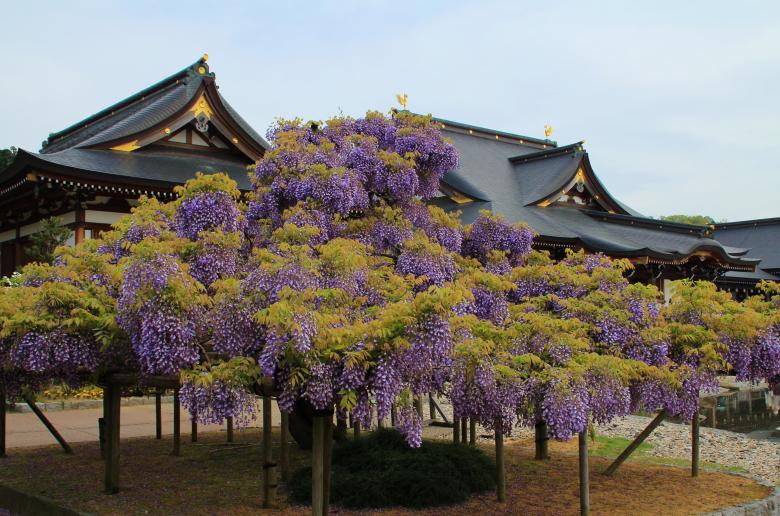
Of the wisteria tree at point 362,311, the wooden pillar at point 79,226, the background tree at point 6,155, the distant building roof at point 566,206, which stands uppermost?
the background tree at point 6,155

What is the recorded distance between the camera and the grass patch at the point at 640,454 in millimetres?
11177

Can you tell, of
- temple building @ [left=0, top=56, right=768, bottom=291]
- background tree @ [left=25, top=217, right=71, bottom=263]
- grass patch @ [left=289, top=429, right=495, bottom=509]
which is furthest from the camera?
temple building @ [left=0, top=56, right=768, bottom=291]

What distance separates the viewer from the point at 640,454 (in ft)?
40.3

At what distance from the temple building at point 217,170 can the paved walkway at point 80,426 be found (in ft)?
13.1

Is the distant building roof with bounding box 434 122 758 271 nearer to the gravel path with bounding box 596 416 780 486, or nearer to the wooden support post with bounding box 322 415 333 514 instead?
the gravel path with bounding box 596 416 780 486

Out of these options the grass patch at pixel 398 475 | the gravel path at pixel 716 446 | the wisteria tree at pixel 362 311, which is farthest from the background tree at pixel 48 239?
the gravel path at pixel 716 446

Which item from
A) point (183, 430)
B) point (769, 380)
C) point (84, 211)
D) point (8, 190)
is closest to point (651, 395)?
point (769, 380)

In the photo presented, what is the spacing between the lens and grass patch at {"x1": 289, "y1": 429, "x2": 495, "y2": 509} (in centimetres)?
826

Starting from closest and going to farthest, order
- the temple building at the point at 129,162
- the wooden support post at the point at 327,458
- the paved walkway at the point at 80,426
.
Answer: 1. the wooden support post at the point at 327,458
2. the paved walkway at the point at 80,426
3. the temple building at the point at 129,162

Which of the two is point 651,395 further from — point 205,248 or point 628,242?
point 628,242

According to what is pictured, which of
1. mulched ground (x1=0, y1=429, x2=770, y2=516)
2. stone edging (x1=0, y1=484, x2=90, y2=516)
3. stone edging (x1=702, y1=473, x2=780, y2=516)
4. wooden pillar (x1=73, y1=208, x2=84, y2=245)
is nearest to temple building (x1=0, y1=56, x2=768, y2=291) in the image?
wooden pillar (x1=73, y1=208, x2=84, y2=245)

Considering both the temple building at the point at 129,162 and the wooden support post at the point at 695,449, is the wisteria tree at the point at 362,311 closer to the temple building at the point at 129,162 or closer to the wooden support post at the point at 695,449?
the wooden support post at the point at 695,449

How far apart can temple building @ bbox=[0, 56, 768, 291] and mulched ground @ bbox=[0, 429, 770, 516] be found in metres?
6.05

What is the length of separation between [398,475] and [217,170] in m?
11.6
